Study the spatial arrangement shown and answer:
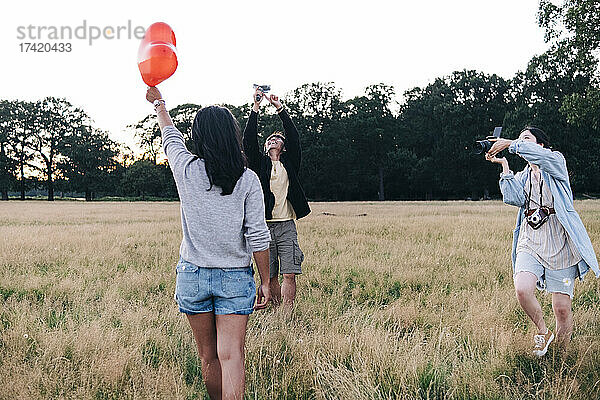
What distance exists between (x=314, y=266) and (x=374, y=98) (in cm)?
5788

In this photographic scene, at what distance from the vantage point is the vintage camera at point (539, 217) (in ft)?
13.6

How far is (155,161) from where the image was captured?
69438mm

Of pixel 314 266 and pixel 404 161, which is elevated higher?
pixel 404 161

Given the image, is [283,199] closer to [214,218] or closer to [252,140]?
[252,140]

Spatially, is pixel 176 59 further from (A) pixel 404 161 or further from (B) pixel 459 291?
(A) pixel 404 161

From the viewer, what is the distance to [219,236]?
8.95ft

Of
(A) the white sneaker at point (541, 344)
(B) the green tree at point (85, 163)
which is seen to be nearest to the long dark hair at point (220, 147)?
(A) the white sneaker at point (541, 344)

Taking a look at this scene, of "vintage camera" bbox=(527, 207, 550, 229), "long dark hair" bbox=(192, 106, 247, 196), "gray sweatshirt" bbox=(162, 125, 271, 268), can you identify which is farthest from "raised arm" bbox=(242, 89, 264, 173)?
"vintage camera" bbox=(527, 207, 550, 229)

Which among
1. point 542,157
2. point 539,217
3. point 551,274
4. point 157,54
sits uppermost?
point 157,54

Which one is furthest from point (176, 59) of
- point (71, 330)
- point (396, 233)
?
point (396, 233)

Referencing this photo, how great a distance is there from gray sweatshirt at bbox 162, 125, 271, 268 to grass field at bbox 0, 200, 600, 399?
1.22m

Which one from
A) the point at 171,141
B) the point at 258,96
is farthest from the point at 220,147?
the point at 258,96

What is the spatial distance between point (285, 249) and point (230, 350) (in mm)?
2696

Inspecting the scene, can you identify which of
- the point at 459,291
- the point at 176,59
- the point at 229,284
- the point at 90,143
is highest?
the point at 90,143
